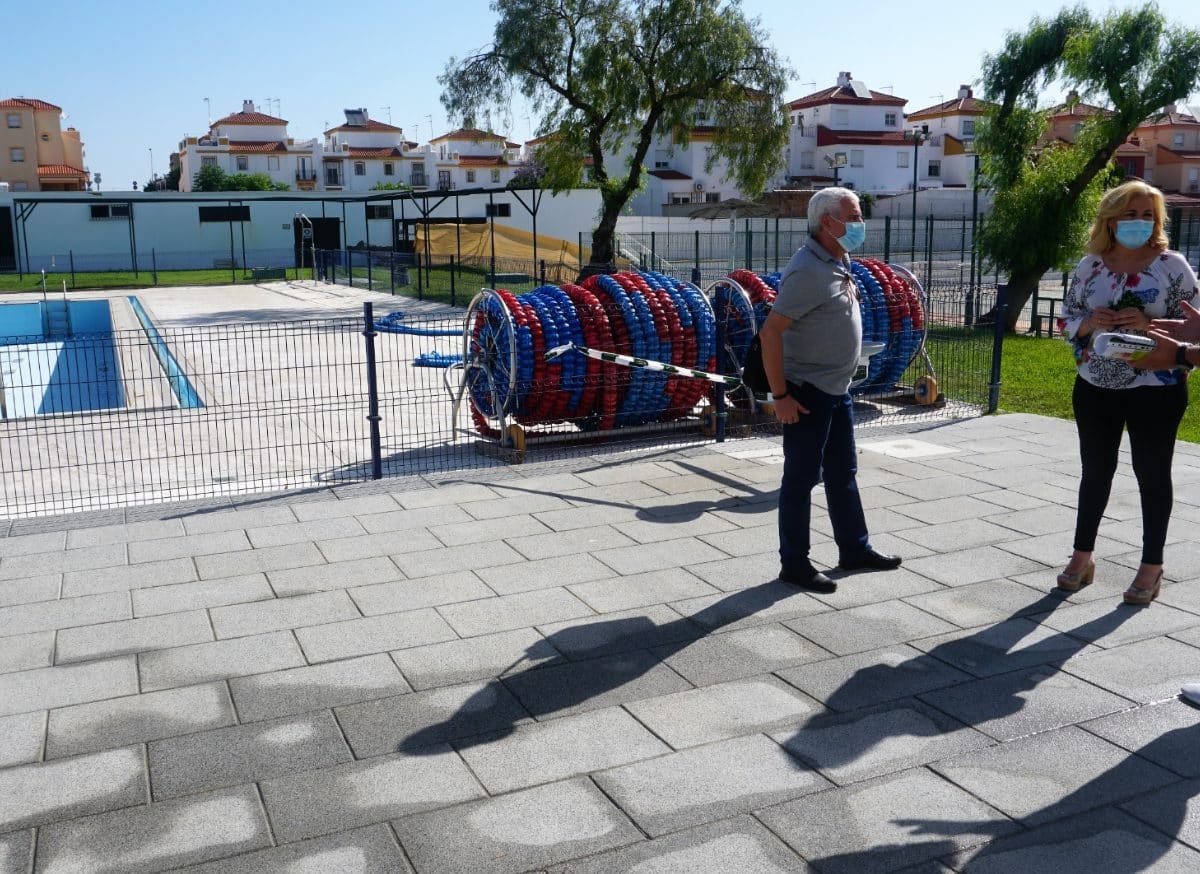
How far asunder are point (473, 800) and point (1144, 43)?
19896mm

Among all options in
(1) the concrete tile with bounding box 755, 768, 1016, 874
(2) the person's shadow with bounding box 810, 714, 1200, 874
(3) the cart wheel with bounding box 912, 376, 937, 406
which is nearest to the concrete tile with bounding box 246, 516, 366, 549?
(1) the concrete tile with bounding box 755, 768, 1016, 874

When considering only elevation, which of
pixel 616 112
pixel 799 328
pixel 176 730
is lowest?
pixel 176 730

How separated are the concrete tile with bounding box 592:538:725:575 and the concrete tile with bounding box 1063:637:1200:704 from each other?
2.07 m

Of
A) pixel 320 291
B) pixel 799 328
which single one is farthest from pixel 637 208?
pixel 799 328

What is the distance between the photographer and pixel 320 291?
3147 cm

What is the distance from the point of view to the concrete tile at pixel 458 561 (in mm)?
5914

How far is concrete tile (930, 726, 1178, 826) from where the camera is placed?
11.5 feet

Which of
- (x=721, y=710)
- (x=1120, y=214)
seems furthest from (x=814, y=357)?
(x=721, y=710)

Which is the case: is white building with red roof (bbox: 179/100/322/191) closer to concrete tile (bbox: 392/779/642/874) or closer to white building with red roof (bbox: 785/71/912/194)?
white building with red roof (bbox: 785/71/912/194)

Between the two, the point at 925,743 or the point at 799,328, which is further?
the point at 799,328

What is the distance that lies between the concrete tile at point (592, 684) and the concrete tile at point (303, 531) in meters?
2.41

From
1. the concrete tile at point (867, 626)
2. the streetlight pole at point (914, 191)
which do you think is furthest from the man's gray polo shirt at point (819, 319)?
the streetlight pole at point (914, 191)

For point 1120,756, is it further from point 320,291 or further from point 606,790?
point 320,291

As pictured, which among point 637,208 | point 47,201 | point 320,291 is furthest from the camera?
point 637,208
